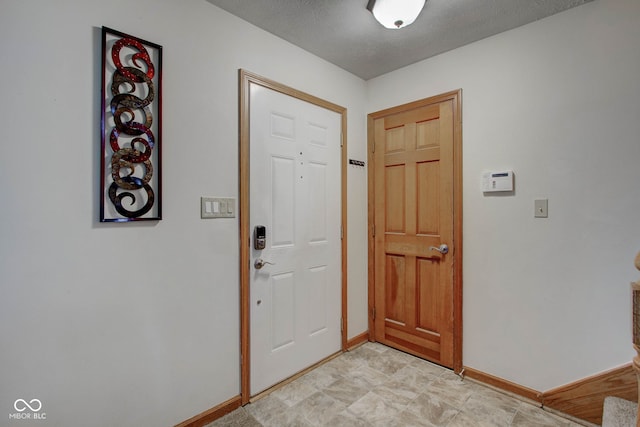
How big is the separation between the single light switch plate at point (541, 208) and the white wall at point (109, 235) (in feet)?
6.48

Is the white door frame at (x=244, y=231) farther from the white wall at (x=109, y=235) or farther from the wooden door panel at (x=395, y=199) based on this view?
the wooden door panel at (x=395, y=199)

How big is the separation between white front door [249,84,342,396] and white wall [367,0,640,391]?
1043mm

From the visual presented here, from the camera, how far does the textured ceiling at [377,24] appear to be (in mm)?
1796

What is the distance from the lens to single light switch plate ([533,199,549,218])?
76.0 inches

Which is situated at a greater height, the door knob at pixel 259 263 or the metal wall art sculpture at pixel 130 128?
the metal wall art sculpture at pixel 130 128

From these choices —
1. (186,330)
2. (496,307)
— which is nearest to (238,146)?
(186,330)

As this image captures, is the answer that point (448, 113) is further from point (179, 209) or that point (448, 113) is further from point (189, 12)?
point (179, 209)

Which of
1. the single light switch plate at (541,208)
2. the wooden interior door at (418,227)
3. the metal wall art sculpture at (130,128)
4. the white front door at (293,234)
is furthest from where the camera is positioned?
the wooden interior door at (418,227)

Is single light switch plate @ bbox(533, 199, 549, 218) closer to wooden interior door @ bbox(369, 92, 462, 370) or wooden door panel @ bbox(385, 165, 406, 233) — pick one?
wooden interior door @ bbox(369, 92, 462, 370)

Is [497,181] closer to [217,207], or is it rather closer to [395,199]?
[395,199]

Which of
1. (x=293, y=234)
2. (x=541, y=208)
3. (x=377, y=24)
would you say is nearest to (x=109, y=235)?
(x=293, y=234)

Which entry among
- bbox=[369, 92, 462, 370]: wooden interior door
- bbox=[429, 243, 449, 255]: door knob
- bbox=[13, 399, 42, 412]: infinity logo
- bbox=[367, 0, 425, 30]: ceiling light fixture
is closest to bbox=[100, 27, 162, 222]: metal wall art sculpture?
bbox=[13, 399, 42, 412]: infinity logo

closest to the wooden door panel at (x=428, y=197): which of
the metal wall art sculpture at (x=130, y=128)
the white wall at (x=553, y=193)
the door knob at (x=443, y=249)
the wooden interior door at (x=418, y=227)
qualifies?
the wooden interior door at (x=418, y=227)

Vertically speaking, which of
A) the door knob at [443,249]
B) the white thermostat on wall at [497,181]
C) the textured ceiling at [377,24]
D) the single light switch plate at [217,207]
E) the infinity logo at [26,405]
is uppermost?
the textured ceiling at [377,24]
